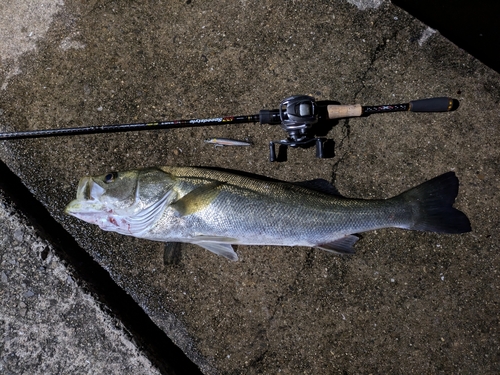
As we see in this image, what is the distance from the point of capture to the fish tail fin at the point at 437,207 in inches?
106

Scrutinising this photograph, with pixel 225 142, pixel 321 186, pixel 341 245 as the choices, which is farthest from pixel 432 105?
pixel 225 142

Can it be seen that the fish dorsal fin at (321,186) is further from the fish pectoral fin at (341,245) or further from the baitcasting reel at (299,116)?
the fish pectoral fin at (341,245)

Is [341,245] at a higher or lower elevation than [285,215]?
lower

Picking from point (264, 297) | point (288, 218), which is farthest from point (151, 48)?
point (264, 297)

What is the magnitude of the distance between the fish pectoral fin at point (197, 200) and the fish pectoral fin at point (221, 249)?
0.35 m

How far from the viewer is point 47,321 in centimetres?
298

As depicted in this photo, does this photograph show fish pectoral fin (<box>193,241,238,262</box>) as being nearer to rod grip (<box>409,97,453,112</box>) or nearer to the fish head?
the fish head

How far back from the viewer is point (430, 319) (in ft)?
9.56

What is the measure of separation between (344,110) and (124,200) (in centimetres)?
196

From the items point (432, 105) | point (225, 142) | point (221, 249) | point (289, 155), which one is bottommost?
point (221, 249)

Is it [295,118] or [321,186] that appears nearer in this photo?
[295,118]

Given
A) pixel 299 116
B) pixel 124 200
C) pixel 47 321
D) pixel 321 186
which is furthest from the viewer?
pixel 47 321

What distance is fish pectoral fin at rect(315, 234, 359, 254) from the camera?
2723 mm

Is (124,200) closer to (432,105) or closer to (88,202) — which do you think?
(88,202)
